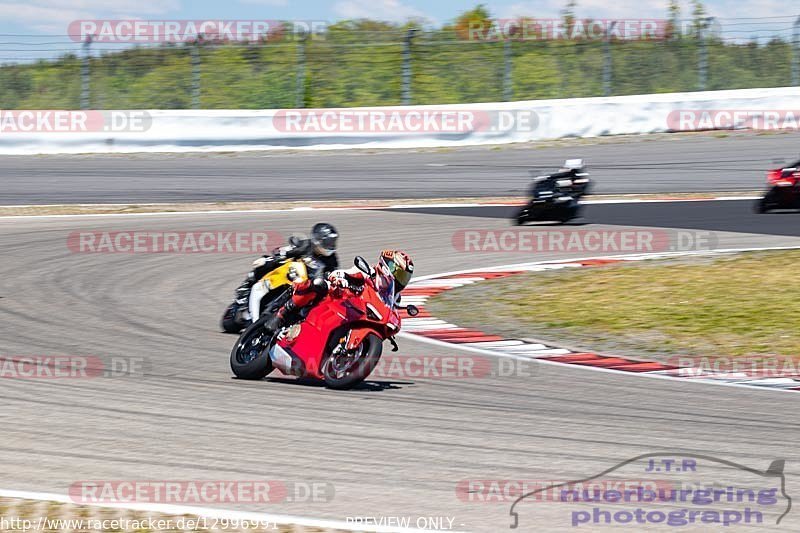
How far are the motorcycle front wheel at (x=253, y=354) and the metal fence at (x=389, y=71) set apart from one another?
18760 mm

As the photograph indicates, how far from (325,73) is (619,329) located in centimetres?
2022

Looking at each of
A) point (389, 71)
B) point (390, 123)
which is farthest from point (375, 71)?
point (390, 123)

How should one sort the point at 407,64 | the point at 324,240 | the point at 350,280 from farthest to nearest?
the point at 407,64 < the point at 324,240 < the point at 350,280

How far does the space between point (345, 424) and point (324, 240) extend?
1940 millimetres

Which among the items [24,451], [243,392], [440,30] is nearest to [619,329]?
[243,392]

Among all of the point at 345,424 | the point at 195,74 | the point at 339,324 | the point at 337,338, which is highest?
the point at 195,74

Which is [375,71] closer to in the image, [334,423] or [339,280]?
[339,280]

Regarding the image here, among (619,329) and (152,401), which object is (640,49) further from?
(152,401)

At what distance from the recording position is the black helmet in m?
8.95

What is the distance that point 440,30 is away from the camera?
29234 mm

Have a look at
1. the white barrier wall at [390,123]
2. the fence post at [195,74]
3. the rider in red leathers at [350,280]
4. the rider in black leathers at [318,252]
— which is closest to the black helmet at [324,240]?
the rider in black leathers at [318,252]

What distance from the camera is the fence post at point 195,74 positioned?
2697 cm

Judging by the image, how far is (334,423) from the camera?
7418mm

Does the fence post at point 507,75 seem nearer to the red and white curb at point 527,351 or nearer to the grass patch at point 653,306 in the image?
the grass patch at point 653,306
